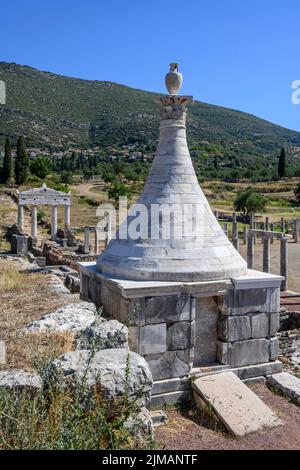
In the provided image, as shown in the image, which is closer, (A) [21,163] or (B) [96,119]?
(A) [21,163]

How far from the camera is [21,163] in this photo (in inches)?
2111

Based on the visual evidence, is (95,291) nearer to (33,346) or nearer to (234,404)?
(33,346)

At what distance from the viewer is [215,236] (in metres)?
6.96

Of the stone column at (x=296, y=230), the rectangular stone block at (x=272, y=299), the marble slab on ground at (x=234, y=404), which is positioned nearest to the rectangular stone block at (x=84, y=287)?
the marble slab on ground at (x=234, y=404)

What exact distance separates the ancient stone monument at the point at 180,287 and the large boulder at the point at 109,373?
51.8 inches

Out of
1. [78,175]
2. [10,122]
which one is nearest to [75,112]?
[10,122]

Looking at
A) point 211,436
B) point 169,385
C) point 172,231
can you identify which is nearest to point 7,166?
point 172,231

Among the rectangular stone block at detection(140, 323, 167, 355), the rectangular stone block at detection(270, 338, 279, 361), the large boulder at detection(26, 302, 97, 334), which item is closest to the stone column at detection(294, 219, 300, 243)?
the rectangular stone block at detection(270, 338, 279, 361)

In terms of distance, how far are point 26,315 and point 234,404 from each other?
373 cm

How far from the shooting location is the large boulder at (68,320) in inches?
244

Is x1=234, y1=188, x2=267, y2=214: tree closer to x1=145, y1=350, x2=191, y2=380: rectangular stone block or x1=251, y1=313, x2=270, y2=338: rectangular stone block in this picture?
x1=251, y1=313, x2=270, y2=338: rectangular stone block

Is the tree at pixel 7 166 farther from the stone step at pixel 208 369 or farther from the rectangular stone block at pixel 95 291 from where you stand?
the stone step at pixel 208 369

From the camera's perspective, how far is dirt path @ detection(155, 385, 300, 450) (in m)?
5.16

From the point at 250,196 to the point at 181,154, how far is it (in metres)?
35.8
